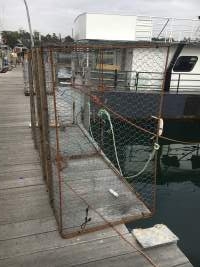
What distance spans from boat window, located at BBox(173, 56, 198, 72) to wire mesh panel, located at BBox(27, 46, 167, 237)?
2.06 m

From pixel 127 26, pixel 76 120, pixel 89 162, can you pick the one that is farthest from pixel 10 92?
pixel 89 162

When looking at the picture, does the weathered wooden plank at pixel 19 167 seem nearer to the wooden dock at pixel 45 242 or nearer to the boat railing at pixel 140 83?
the wooden dock at pixel 45 242

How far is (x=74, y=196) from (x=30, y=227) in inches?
39.6

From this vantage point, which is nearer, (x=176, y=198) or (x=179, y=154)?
(x=176, y=198)

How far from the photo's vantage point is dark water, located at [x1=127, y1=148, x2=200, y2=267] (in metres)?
5.59

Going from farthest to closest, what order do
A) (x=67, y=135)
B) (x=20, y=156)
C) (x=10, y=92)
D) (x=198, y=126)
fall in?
1. (x=10, y=92)
2. (x=198, y=126)
3. (x=67, y=135)
4. (x=20, y=156)

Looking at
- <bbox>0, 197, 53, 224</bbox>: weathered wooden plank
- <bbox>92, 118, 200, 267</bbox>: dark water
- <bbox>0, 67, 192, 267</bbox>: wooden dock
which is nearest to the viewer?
<bbox>0, 67, 192, 267</bbox>: wooden dock

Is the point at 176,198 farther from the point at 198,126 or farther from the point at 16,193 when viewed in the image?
the point at 198,126

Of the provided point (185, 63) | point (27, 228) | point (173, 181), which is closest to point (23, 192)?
point (27, 228)

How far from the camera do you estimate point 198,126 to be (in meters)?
14.2

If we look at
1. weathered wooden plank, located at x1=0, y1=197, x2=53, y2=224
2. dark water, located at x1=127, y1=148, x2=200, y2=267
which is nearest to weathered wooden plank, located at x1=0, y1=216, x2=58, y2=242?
weathered wooden plank, located at x1=0, y1=197, x2=53, y2=224

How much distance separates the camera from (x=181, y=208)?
7.08 metres

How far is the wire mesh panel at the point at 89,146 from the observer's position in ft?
14.3

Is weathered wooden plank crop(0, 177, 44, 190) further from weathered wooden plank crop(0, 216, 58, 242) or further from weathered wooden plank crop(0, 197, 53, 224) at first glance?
weathered wooden plank crop(0, 216, 58, 242)
